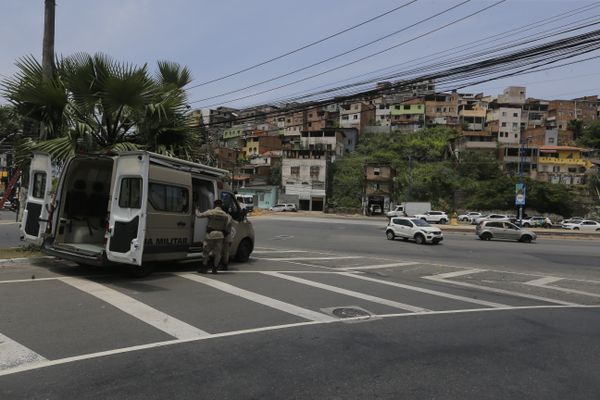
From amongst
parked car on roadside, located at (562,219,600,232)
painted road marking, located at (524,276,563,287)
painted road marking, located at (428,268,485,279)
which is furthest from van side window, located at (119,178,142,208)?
parked car on roadside, located at (562,219,600,232)

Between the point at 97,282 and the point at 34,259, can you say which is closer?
the point at 97,282

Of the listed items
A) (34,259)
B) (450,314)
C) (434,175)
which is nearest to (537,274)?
(450,314)

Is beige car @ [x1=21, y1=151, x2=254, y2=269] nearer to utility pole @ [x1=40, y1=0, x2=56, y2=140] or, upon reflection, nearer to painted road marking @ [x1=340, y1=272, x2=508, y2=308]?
utility pole @ [x1=40, y1=0, x2=56, y2=140]

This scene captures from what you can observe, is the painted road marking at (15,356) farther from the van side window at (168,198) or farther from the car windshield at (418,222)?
the car windshield at (418,222)

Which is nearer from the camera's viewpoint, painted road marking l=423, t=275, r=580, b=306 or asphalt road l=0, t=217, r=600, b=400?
asphalt road l=0, t=217, r=600, b=400

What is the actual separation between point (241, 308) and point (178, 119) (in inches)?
243

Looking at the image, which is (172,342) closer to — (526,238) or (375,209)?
(526,238)

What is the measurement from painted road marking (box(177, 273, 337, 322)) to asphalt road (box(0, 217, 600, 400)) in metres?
0.03

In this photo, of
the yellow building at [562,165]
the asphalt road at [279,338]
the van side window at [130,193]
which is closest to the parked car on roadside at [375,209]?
the yellow building at [562,165]

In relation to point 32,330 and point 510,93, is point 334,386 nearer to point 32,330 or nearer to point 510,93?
point 32,330

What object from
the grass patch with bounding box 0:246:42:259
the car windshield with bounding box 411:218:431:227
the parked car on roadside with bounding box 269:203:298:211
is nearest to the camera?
the grass patch with bounding box 0:246:42:259

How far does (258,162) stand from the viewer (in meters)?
101

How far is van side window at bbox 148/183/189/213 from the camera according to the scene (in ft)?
31.9

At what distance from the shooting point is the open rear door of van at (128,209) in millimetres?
9031
